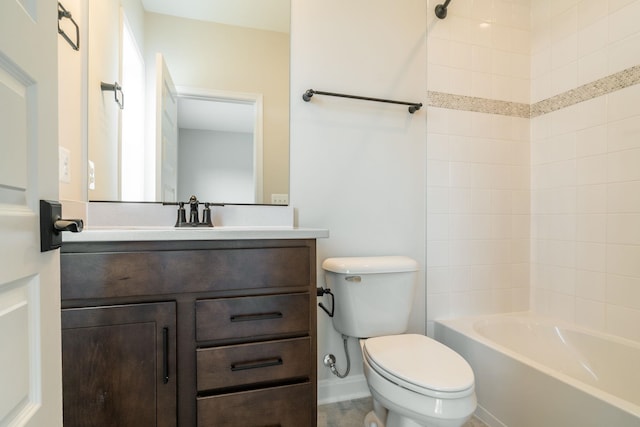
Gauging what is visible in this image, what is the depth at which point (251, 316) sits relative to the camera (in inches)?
40.6

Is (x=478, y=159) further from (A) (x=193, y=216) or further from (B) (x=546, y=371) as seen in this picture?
(A) (x=193, y=216)

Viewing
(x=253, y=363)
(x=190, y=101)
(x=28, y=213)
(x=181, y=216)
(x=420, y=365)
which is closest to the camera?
(x=28, y=213)

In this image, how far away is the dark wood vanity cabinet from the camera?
90cm

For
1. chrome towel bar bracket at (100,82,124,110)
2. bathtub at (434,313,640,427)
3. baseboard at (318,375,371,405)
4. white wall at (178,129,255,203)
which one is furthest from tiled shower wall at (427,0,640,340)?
chrome towel bar bracket at (100,82,124,110)

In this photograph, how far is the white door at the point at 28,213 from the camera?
0.47 meters

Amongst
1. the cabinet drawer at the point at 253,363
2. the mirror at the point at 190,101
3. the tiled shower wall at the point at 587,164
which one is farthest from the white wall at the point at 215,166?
the tiled shower wall at the point at 587,164

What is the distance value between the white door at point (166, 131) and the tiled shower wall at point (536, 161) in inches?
53.1

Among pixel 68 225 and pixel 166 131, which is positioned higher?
pixel 166 131

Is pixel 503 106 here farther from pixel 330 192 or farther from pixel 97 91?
pixel 97 91

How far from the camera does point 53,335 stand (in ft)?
1.98

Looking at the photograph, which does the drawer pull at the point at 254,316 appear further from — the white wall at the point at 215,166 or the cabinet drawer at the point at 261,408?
the white wall at the point at 215,166

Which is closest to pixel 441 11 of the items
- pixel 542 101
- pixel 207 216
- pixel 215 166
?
pixel 542 101

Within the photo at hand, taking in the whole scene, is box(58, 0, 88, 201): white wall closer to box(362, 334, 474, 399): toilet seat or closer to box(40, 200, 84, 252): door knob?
box(40, 200, 84, 252): door knob

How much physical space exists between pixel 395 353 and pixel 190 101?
1.42 metres
